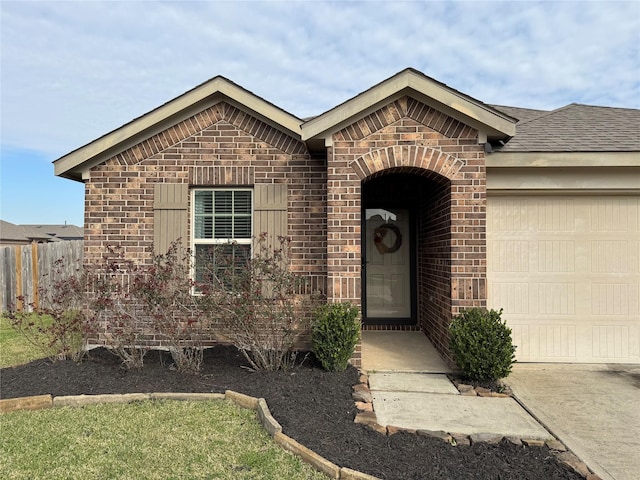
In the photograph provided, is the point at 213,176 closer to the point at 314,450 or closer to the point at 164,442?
the point at 164,442

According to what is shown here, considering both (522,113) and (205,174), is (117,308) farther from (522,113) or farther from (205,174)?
(522,113)

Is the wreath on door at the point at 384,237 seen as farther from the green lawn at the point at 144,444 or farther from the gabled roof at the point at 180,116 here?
the green lawn at the point at 144,444

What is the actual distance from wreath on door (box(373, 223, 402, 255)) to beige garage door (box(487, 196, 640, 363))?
2086 millimetres

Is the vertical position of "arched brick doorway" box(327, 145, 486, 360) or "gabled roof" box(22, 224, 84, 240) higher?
"gabled roof" box(22, 224, 84, 240)

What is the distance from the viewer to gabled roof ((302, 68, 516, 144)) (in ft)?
16.0

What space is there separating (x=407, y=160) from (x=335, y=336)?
2523mm

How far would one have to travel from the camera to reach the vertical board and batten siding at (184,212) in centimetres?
581

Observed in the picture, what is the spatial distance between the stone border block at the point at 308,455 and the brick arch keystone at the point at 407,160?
333 cm

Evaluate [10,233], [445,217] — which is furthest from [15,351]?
[10,233]

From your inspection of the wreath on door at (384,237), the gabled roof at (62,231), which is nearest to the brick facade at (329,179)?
the wreath on door at (384,237)

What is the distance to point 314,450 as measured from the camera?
2.96 metres

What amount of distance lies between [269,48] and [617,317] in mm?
7535

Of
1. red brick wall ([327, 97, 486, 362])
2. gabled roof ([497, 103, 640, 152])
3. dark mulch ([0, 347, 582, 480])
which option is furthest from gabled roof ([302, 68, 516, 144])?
dark mulch ([0, 347, 582, 480])

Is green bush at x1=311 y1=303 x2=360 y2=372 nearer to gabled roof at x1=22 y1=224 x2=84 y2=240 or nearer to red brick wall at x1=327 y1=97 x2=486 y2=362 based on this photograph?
red brick wall at x1=327 y1=97 x2=486 y2=362
